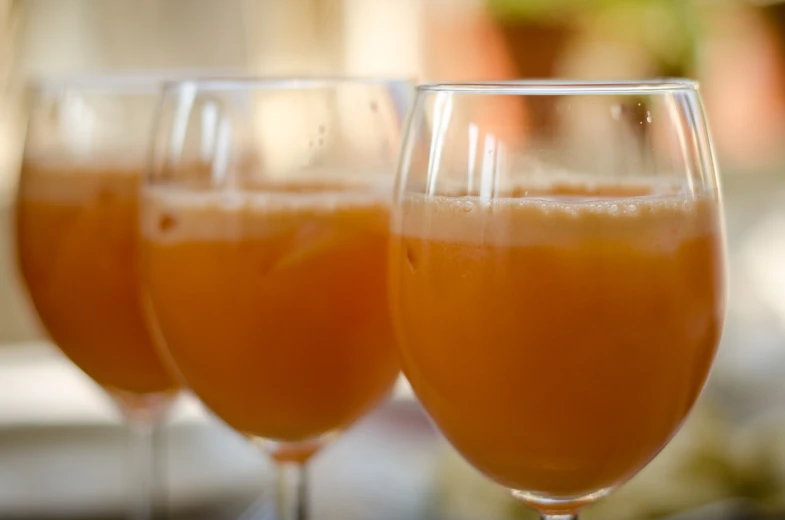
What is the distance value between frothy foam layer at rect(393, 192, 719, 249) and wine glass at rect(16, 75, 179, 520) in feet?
1.04

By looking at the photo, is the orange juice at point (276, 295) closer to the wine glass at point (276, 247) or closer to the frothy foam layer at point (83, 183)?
the wine glass at point (276, 247)

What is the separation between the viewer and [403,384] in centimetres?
121

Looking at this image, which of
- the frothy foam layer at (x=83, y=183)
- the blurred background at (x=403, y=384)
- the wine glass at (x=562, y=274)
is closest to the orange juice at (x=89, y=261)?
the frothy foam layer at (x=83, y=183)

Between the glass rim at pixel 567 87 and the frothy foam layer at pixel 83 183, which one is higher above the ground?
the glass rim at pixel 567 87

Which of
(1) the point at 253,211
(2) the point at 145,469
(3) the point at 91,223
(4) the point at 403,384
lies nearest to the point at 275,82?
(1) the point at 253,211

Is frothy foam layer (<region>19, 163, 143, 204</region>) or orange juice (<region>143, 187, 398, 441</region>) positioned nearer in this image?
orange juice (<region>143, 187, 398, 441</region>)

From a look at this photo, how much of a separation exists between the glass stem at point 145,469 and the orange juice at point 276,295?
0.26 meters

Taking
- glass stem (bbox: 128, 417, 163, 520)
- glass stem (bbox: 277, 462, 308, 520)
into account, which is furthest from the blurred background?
glass stem (bbox: 277, 462, 308, 520)

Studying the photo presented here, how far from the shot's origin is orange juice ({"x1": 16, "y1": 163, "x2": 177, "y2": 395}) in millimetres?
724

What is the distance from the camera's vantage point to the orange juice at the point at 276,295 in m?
0.59

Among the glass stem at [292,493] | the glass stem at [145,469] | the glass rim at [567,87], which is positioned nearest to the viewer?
the glass rim at [567,87]

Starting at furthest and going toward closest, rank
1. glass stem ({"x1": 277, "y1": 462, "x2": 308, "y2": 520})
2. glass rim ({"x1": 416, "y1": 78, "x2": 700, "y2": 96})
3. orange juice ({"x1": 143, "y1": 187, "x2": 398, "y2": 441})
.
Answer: glass stem ({"x1": 277, "y1": 462, "x2": 308, "y2": 520})
orange juice ({"x1": 143, "y1": 187, "x2": 398, "y2": 441})
glass rim ({"x1": 416, "y1": 78, "x2": 700, "y2": 96})

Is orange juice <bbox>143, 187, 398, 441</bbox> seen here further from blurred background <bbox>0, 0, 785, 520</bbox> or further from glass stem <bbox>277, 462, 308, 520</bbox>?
blurred background <bbox>0, 0, 785, 520</bbox>

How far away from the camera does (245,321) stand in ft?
1.94
